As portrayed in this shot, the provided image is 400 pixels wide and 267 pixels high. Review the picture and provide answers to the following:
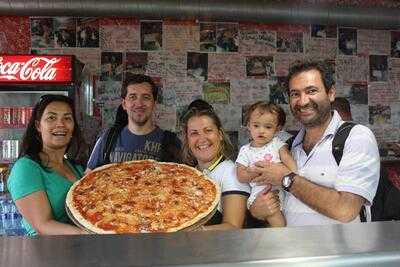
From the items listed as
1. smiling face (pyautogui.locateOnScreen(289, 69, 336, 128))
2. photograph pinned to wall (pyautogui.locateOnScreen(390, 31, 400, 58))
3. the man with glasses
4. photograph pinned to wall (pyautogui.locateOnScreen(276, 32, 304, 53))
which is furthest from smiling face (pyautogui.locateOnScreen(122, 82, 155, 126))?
photograph pinned to wall (pyautogui.locateOnScreen(390, 31, 400, 58))

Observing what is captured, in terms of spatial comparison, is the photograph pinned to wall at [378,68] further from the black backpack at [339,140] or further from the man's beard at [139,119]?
the black backpack at [339,140]

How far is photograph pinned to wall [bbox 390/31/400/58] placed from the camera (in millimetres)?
5980

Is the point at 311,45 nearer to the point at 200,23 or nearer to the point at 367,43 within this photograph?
the point at 367,43

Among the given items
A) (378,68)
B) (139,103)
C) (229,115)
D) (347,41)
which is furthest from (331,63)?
(139,103)

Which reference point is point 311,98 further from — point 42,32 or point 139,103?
point 42,32

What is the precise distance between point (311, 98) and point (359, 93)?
162 inches

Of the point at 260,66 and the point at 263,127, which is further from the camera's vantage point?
the point at 260,66

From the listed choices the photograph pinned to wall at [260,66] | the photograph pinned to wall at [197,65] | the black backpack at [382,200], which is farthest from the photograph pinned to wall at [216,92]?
the black backpack at [382,200]

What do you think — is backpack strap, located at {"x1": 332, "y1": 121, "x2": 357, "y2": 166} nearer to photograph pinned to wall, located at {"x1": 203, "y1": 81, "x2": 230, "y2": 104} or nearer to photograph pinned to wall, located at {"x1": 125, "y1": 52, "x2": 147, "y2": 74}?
photograph pinned to wall, located at {"x1": 203, "y1": 81, "x2": 230, "y2": 104}

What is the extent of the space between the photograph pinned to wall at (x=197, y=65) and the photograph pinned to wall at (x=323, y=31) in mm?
1437

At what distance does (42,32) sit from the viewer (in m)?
5.30

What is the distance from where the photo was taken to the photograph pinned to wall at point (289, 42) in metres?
5.70

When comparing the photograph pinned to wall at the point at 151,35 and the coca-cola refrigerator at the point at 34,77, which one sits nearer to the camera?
the coca-cola refrigerator at the point at 34,77

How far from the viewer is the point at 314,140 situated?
2152mm
